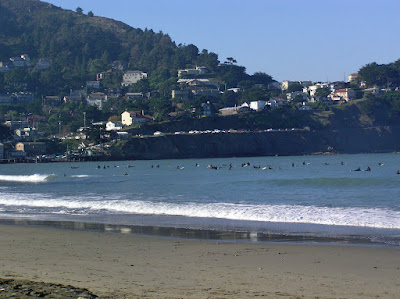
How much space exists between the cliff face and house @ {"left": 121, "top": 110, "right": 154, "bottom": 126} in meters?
12.3

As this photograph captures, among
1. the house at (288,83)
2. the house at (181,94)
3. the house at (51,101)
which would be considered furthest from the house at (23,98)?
the house at (288,83)

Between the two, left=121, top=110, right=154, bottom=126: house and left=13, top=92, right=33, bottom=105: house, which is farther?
left=13, top=92, right=33, bottom=105: house

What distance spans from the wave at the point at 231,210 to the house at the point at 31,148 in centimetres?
8842

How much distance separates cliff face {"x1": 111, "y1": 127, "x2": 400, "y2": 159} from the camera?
114 metres

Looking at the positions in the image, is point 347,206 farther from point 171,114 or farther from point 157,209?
point 171,114

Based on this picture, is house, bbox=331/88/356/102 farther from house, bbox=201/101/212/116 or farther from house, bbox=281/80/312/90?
house, bbox=201/101/212/116

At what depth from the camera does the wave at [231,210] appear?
18.5 m

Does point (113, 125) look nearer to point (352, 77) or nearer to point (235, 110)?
point (235, 110)

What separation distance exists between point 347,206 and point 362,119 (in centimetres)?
12024

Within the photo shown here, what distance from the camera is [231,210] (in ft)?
71.4

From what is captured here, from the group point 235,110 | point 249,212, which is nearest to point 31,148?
point 235,110

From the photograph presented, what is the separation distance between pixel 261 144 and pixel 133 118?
2770 centimetres

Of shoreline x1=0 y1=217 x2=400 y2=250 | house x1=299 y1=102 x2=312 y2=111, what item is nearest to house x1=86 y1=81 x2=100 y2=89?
house x1=299 y1=102 x2=312 y2=111

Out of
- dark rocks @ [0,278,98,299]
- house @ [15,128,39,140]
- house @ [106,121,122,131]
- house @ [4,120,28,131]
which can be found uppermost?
house @ [4,120,28,131]
